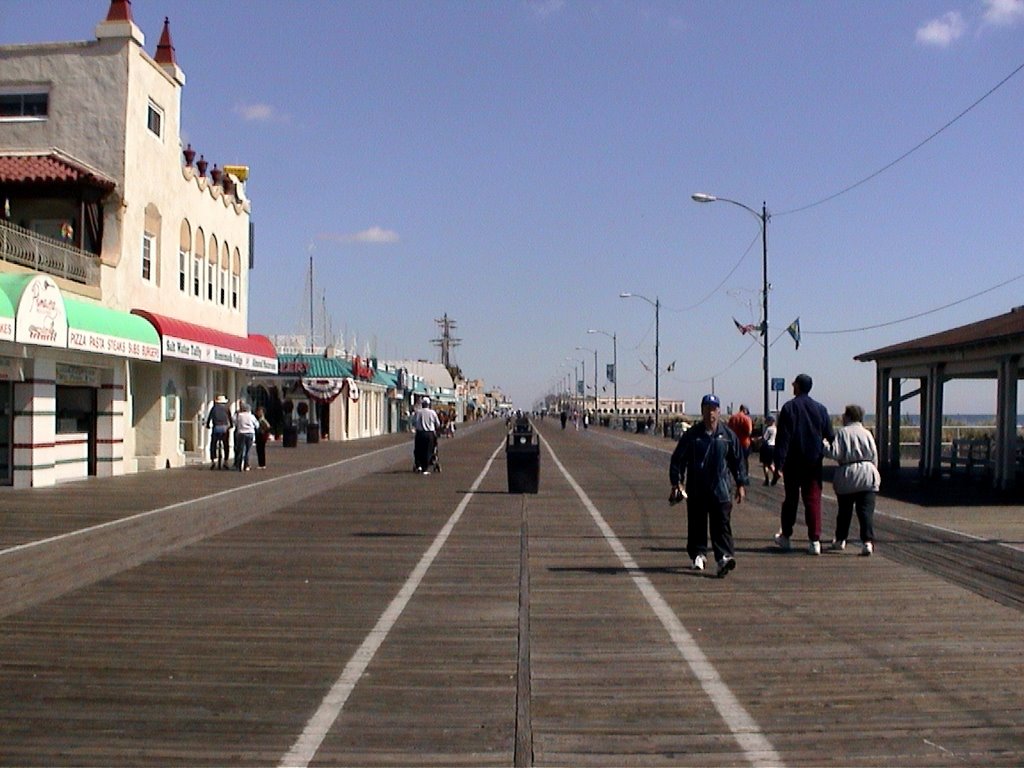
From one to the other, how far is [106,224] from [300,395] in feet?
110

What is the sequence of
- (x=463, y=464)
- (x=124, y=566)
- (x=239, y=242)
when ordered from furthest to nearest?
(x=239, y=242) < (x=463, y=464) < (x=124, y=566)

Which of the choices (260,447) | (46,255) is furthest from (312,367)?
(46,255)

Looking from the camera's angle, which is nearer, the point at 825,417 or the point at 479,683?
the point at 479,683

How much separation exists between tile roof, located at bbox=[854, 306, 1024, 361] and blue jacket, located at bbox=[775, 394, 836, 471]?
1068cm

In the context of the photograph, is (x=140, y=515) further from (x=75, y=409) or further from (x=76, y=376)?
(x=75, y=409)

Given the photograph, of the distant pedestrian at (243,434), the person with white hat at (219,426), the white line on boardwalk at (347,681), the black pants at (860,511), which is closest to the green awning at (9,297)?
the white line on boardwalk at (347,681)

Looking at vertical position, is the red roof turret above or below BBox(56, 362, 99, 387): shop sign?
above

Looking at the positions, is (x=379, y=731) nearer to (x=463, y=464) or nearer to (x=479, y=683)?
(x=479, y=683)

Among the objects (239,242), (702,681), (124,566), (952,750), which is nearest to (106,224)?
(239,242)

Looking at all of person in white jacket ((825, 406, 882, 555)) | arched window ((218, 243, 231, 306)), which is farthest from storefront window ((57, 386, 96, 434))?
person in white jacket ((825, 406, 882, 555))

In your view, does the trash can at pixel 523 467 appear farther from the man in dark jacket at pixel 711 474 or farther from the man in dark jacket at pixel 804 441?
the man in dark jacket at pixel 711 474

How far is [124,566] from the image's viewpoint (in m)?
12.7

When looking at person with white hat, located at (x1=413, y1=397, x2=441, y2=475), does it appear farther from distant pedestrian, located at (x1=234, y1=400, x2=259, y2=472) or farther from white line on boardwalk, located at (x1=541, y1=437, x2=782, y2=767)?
white line on boardwalk, located at (x1=541, y1=437, x2=782, y2=767)

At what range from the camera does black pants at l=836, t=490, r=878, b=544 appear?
13.0 m
